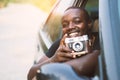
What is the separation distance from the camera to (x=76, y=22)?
75.3 inches

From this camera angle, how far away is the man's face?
1900 mm

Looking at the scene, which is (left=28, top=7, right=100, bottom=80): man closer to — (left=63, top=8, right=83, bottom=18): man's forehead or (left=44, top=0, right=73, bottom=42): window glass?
(left=63, top=8, right=83, bottom=18): man's forehead

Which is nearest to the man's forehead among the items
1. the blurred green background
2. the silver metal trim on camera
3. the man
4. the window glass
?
the man

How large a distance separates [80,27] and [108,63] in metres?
0.27

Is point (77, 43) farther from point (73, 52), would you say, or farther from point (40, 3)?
point (40, 3)

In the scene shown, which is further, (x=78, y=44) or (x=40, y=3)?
(x=40, y=3)

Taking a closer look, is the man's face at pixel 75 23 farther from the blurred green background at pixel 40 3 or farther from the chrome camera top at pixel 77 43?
the blurred green background at pixel 40 3

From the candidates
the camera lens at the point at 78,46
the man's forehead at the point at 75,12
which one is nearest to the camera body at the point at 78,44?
the camera lens at the point at 78,46

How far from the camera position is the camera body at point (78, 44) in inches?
72.0

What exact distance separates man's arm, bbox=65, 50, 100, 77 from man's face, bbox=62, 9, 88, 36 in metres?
0.12

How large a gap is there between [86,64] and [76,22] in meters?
0.21

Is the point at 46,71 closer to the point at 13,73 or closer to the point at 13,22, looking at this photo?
the point at 13,73

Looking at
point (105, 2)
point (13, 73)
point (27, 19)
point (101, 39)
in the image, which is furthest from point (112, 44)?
point (27, 19)

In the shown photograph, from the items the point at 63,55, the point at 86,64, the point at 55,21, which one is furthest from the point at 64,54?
the point at 55,21
